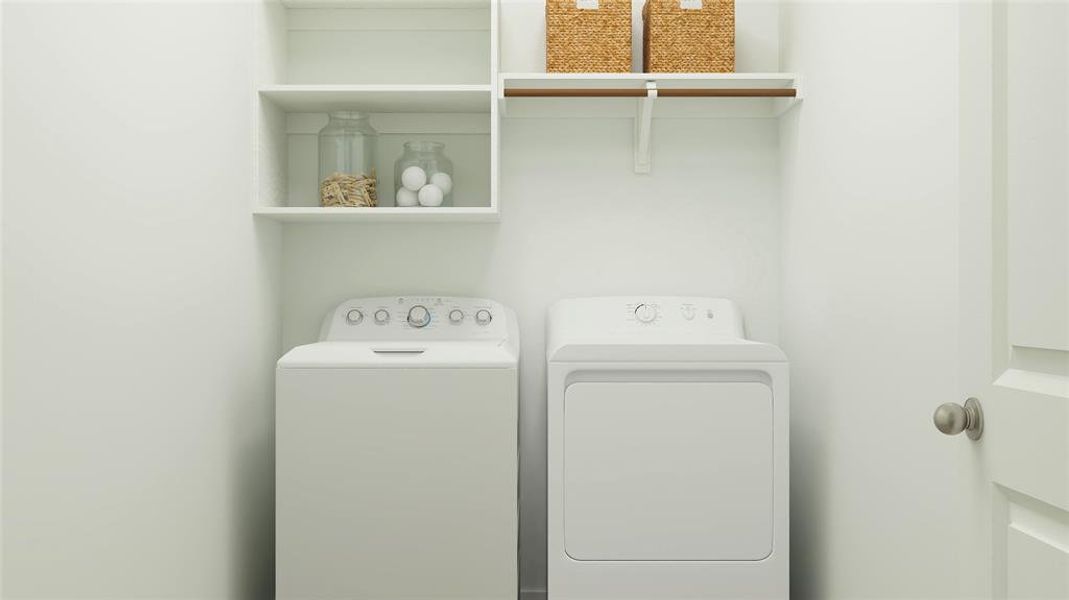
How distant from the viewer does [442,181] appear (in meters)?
2.29

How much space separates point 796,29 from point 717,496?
4.13 ft

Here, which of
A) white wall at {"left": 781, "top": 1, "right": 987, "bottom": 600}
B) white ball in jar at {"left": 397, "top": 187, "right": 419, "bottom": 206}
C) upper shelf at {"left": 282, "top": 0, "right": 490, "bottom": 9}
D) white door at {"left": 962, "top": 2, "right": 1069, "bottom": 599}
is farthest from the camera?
upper shelf at {"left": 282, "top": 0, "right": 490, "bottom": 9}

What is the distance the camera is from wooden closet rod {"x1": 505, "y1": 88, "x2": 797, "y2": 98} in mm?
2197

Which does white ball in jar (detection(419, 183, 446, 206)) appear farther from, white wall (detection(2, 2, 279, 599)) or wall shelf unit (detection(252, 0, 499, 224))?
white wall (detection(2, 2, 279, 599))

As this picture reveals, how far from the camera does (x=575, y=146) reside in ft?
8.07

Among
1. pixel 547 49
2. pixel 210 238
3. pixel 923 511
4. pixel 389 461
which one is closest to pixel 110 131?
pixel 210 238

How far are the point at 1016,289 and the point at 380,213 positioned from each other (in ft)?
5.06

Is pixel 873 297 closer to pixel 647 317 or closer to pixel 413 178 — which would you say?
pixel 647 317

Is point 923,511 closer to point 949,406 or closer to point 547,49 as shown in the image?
point 949,406

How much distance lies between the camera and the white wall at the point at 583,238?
2.46m

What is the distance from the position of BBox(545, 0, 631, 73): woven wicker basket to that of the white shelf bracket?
0.41 feet

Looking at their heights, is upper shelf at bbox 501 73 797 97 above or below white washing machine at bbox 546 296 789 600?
above

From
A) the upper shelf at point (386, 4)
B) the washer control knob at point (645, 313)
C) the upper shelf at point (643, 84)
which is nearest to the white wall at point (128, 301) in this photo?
the upper shelf at point (386, 4)

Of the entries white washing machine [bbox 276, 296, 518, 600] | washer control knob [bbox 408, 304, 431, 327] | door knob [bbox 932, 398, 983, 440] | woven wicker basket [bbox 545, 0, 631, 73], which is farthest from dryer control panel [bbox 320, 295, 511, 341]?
door knob [bbox 932, 398, 983, 440]
